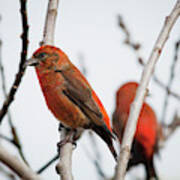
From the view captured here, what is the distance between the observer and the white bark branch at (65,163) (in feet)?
6.87

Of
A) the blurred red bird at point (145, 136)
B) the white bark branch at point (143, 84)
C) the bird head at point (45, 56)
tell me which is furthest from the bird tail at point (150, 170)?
the white bark branch at point (143, 84)

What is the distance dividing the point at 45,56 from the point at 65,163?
1634 mm

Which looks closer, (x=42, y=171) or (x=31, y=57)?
(x=42, y=171)

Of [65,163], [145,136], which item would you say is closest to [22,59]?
[65,163]

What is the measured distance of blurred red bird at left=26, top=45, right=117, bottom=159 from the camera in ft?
12.4

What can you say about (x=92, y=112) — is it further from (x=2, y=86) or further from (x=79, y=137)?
(x=2, y=86)

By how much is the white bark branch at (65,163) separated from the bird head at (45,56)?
3.39 feet

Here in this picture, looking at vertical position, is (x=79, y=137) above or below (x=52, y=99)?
below

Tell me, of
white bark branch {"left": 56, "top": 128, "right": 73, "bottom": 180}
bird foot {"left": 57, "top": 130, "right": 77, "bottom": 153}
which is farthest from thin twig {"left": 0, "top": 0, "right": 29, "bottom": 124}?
bird foot {"left": 57, "top": 130, "right": 77, "bottom": 153}

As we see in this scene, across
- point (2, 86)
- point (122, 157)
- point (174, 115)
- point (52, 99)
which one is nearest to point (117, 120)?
point (174, 115)

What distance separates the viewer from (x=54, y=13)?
3344mm

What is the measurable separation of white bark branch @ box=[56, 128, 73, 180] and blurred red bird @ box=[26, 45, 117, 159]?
822 mm

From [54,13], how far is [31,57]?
0.66 m

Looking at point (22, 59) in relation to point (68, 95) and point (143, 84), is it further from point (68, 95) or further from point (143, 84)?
point (68, 95)
